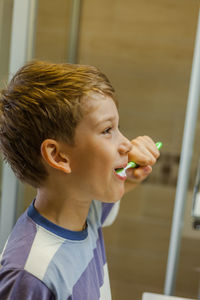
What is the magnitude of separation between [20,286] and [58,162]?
6.9 inches

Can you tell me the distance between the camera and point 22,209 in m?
0.93

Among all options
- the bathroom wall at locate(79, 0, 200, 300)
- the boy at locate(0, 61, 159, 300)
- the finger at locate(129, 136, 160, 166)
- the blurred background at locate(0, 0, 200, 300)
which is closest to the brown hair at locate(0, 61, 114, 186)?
the boy at locate(0, 61, 159, 300)

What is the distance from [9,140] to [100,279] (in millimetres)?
281

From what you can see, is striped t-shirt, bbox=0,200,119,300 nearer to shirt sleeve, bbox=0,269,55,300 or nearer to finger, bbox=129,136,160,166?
shirt sleeve, bbox=0,269,55,300

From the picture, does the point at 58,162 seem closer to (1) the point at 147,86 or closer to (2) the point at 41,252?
(2) the point at 41,252

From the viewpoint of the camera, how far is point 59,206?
0.55 meters

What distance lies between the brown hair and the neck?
3 cm

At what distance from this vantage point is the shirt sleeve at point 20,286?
0.45m

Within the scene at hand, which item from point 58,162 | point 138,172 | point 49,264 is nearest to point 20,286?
point 49,264

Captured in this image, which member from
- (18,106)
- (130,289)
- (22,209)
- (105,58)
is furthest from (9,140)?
(130,289)

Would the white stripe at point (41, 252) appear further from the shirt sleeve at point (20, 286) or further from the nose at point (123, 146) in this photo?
the nose at point (123, 146)

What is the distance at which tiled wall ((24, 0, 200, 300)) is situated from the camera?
49.3 inches

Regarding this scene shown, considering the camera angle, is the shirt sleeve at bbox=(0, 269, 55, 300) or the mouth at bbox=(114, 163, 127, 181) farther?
the mouth at bbox=(114, 163, 127, 181)

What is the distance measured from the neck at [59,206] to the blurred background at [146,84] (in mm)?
666
